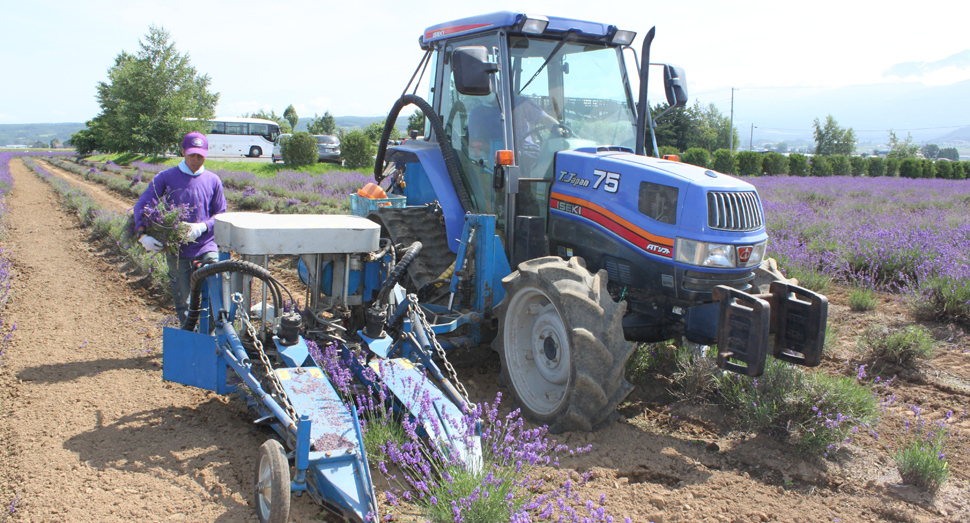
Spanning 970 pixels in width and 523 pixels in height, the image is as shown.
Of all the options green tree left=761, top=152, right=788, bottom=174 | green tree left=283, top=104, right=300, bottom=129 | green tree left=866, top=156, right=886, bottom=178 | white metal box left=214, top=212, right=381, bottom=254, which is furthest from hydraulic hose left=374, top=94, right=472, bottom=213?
green tree left=283, top=104, right=300, bottom=129

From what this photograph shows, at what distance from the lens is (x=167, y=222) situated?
480 cm

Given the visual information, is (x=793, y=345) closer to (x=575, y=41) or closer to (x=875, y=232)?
(x=575, y=41)

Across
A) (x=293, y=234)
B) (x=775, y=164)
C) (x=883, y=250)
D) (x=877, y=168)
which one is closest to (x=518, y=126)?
(x=293, y=234)

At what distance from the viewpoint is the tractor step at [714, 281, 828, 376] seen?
3.50 metres

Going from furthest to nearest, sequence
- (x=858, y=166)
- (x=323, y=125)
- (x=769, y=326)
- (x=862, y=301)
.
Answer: (x=323, y=125)
(x=858, y=166)
(x=862, y=301)
(x=769, y=326)

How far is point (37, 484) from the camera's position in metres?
3.30

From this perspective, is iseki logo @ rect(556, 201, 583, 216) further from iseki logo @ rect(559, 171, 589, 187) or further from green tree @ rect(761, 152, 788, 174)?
green tree @ rect(761, 152, 788, 174)

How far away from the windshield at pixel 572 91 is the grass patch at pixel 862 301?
3512 millimetres

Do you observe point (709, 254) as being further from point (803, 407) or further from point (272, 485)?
point (272, 485)

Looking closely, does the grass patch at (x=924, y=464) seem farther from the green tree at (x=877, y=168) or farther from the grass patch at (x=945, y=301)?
the green tree at (x=877, y=168)

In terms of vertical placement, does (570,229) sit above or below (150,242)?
above

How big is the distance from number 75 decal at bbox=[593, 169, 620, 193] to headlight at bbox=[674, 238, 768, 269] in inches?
24.3

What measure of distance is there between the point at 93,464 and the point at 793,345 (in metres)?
4.10

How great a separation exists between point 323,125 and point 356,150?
4046cm
